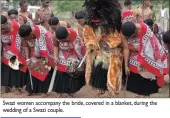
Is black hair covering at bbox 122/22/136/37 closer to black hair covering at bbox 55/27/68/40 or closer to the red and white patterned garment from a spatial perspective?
black hair covering at bbox 55/27/68/40

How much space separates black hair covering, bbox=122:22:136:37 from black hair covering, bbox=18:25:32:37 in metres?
1.45

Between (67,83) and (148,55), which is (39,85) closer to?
(67,83)

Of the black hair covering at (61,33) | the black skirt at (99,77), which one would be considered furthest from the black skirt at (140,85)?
the black hair covering at (61,33)

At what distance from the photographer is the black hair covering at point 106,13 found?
5.55 metres

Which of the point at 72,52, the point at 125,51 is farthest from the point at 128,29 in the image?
the point at 72,52

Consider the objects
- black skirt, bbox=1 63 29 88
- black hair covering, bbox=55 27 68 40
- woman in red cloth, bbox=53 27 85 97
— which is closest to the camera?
black hair covering, bbox=55 27 68 40

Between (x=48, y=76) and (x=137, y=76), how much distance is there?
1.48 meters

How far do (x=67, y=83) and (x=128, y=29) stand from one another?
4.69ft

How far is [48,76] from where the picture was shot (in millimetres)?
6477

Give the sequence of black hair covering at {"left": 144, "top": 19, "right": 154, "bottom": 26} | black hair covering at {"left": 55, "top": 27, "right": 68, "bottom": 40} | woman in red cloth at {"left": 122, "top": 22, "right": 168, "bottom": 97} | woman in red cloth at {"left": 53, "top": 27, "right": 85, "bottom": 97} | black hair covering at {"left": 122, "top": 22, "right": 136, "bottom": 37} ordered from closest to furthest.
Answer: black hair covering at {"left": 122, "top": 22, "right": 136, "bottom": 37}, woman in red cloth at {"left": 122, "top": 22, "right": 168, "bottom": 97}, black hair covering at {"left": 55, "top": 27, "right": 68, "bottom": 40}, woman in red cloth at {"left": 53, "top": 27, "right": 85, "bottom": 97}, black hair covering at {"left": 144, "top": 19, "right": 154, "bottom": 26}

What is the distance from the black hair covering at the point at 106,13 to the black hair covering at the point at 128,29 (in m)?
0.28

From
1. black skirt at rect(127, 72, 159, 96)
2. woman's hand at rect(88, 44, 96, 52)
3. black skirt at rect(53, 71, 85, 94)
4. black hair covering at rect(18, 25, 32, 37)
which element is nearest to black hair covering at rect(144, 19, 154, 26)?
black skirt at rect(127, 72, 159, 96)

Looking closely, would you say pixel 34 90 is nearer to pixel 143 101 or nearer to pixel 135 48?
pixel 135 48

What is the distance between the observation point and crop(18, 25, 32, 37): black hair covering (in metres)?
5.96
